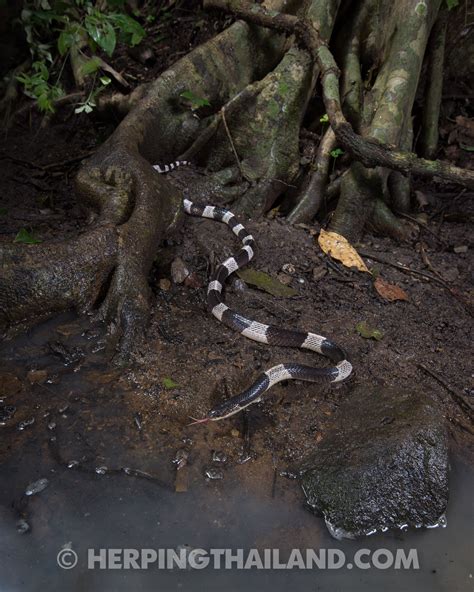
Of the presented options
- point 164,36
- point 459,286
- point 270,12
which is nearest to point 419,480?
point 459,286

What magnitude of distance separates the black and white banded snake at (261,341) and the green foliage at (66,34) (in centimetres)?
254

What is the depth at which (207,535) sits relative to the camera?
10.2 feet

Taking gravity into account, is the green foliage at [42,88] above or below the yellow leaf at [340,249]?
above

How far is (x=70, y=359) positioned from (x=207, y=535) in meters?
1.72

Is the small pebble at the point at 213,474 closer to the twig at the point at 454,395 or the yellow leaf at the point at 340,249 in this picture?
the twig at the point at 454,395

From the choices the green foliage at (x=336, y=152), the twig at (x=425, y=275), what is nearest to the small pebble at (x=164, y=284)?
the twig at (x=425, y=275)

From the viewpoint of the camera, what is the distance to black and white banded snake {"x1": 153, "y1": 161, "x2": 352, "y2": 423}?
12.7 feet

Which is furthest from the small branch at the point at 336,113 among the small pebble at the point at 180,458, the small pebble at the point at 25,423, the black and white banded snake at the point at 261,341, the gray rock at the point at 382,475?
the small pebble at the point at 25,423

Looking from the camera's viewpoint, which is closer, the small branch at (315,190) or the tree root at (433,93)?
the small branch at (315,190)

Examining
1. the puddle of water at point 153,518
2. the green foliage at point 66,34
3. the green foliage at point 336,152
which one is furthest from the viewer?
the green foliage at point 336,152

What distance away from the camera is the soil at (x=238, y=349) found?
3615mm

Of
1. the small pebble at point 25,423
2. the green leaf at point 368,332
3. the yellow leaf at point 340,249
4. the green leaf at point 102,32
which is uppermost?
the green leaf at point 102,32

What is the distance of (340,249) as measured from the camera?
5.59 metres

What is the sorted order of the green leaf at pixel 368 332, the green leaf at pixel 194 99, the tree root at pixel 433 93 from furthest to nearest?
the tree root at pixel 433 93 → the green leaf at pixel 194 99 → the green leaf at pixel 368 332
